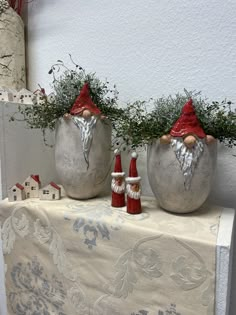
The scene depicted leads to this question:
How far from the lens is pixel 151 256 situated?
21.8 inches

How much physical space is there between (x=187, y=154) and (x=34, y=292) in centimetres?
54

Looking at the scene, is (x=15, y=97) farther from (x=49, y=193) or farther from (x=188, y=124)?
(x=188, y=124)

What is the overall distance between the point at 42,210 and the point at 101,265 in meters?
0.20

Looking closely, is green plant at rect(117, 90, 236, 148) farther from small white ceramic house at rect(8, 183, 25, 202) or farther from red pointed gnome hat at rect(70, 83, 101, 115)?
small white ceramic house at rect(8, 183, 25, 202)

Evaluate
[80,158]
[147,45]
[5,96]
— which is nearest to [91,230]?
[80,158]

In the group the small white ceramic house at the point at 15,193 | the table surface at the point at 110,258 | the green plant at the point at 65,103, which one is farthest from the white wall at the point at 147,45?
the small white ceramic house at the point at 15,193

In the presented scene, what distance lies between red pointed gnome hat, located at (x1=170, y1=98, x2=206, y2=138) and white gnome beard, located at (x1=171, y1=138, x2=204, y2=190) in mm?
15

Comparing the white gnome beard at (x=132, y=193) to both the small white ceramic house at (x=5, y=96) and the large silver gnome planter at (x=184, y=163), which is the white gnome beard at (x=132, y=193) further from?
the small white ceramic house at (x=5, y=96)

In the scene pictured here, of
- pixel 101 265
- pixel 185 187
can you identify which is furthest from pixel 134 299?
pixel 185 187

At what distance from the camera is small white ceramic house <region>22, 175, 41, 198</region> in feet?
2.44

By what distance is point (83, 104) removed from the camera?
675mm

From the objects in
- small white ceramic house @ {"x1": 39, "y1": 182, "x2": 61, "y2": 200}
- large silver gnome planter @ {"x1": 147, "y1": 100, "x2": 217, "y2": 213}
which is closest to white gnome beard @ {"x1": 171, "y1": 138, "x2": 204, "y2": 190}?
large silver gnome planter @ {"x1": 147, "y1": 100, "x2": 217, "y2": 213}

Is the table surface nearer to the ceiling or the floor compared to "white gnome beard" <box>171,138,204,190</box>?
nearer to the floor

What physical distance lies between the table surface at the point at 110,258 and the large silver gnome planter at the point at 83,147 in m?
0.06
